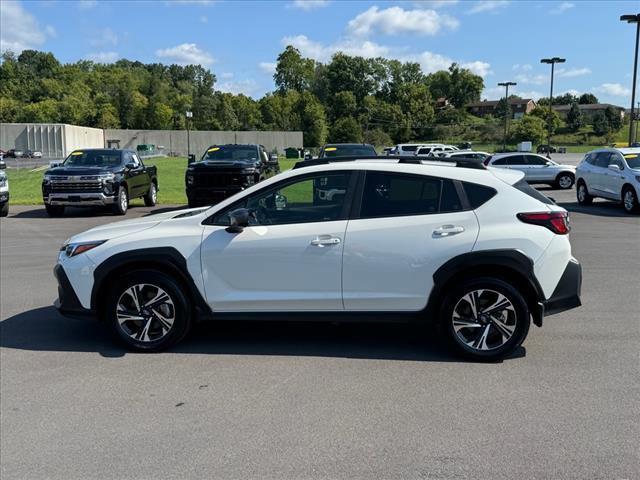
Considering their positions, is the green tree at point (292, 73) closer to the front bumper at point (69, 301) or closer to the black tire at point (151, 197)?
the black tire at point (151, 197)

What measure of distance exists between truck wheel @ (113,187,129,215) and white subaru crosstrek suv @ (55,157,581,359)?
11.2 metres

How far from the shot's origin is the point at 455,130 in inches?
5089

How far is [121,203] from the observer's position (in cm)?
1634

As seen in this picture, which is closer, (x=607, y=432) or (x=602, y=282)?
(x=607, y=432)

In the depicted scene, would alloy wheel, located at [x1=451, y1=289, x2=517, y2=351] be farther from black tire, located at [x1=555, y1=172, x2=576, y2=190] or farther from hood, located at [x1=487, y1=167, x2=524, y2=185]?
black tire, located at [x1=555, y1=172, x2=576, y2=190]

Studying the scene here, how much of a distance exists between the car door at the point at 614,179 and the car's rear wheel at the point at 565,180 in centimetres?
897

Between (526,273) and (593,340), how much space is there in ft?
4.24

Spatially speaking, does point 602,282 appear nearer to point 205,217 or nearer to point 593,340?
point 593,340

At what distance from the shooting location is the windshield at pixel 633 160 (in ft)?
53.6

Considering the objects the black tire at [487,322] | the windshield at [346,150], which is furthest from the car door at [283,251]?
the windshield at [346,150]

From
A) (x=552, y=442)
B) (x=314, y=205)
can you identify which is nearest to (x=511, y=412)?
(x=552, y=442)

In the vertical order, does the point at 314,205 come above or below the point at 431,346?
above

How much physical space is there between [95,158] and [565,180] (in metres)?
19.1

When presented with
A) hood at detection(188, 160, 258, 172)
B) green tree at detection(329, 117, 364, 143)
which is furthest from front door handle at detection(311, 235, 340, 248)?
green tree at detection(329, 117, 364, 143)
